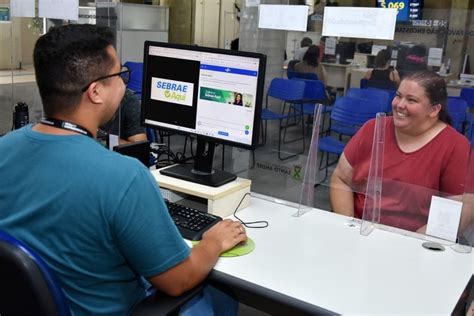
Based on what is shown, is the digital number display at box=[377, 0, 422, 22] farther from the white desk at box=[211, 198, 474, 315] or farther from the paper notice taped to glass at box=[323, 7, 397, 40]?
the white desk at box=[211, 198, 474, 315]

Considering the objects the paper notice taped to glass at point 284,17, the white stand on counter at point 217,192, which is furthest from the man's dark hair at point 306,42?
the white stand on counter at point 217,192

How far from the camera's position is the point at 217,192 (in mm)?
1716

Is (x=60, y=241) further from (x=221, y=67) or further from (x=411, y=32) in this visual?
(x=411, y=32)

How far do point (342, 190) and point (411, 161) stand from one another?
1.02 ft

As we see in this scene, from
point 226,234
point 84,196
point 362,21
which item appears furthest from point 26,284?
point 362,21

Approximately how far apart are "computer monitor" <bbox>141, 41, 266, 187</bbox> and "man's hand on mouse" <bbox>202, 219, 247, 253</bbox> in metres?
0.30

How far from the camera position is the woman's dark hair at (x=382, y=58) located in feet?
11.7

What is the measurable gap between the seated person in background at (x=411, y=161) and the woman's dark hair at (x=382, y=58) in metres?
1.36

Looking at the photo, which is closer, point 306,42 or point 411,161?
point 411,161

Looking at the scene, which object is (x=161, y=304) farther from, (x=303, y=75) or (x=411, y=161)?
(x=303, y=75)

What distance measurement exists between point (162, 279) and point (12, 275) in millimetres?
317

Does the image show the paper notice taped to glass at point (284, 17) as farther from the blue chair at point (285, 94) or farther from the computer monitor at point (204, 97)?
the computer monitor at point (204, 97)

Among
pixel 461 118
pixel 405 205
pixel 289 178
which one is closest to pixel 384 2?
pixel 461 118

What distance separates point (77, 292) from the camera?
114 centimetres
